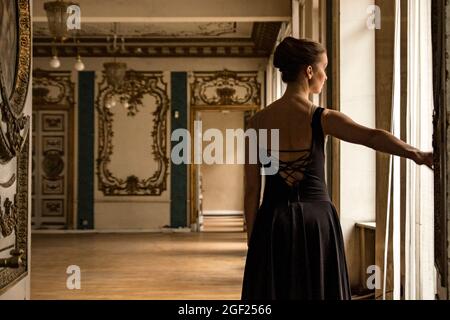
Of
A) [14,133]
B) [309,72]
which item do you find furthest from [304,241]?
[14,133]

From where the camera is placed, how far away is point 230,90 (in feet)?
48.8

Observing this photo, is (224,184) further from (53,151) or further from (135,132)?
(53,151)

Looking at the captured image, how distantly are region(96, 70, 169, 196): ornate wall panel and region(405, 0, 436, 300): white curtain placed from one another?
11.2 metres

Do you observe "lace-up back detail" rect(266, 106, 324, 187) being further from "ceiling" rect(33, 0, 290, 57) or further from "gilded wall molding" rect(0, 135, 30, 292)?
"ceiling" rect(33, 0, 290, 57)

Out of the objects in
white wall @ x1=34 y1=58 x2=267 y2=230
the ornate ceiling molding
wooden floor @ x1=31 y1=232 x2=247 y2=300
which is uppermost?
the ornate ceiling molding

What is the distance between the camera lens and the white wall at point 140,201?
14.9m

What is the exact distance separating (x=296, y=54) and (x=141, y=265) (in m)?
6.71

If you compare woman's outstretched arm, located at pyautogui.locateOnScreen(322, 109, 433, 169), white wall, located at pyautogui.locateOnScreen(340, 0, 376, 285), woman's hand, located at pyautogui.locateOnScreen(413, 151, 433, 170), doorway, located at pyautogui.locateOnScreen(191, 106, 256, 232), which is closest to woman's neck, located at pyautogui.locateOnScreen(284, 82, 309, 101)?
woman's outstretched arm, located at pyautogui.locateOnScreen(322, 109, 433, 169)

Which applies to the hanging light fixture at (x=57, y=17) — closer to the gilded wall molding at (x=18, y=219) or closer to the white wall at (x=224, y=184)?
the gilded wall molding at (x=18, y=219)

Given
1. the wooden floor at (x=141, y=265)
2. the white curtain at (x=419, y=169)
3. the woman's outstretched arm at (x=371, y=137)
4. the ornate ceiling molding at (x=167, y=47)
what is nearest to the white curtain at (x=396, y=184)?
the white curtain at (x=419, y=169)

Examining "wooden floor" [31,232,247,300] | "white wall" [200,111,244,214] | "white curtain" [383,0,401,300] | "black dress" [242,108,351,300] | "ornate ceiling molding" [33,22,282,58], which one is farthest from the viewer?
"white wall" [200,111,244,214]

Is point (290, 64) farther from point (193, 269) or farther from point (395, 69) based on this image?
point (193, 269)

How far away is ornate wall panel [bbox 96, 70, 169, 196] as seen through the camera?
14898 millimetres
